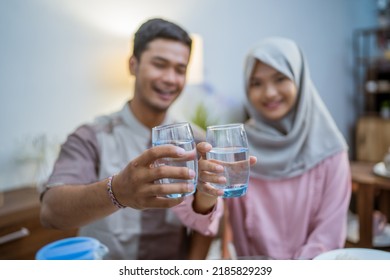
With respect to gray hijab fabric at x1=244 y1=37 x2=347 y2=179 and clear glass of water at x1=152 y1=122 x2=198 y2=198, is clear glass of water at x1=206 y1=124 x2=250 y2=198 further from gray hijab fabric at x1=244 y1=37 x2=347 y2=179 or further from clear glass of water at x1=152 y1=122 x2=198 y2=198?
gray hijab fabric at x1=244 y1=37 x2=347 y2=179

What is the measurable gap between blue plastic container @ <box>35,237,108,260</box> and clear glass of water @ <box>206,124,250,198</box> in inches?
8.8

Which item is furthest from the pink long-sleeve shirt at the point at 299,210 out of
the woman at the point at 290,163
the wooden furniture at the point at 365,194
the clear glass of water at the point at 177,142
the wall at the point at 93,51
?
the clear glass of water at the point at 177,142

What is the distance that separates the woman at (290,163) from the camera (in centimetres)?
60

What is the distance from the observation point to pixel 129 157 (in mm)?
539

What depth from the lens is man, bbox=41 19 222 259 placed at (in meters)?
0.45

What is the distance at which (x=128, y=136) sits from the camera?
1.77ft

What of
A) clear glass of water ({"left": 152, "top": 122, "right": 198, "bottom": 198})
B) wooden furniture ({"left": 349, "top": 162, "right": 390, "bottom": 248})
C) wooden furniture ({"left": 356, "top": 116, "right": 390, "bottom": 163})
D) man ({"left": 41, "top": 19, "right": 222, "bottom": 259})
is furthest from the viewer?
wooden furniture ({"left": 356, "top": 116, "right": 390, "bottom": 163})

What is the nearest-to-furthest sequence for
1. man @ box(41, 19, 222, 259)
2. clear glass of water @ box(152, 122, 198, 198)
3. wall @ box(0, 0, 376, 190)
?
clear glass of water @ box(152, 122, 198, 198)
man @ box(41, 19, 222, 259)
wall @ box(0, 0, 376, 190)

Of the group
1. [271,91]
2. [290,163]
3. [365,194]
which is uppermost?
[271,91]

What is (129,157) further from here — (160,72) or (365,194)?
(365,194)

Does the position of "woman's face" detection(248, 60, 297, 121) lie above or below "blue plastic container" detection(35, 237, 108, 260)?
above

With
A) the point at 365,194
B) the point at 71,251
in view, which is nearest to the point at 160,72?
the point at 71,251

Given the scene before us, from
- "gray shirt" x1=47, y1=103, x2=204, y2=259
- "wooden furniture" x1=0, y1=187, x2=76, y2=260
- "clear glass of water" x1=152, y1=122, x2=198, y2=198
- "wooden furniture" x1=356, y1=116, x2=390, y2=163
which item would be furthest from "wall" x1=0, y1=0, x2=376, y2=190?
"clear glass of water" x1=152, y1=122, x2=198, y2=198

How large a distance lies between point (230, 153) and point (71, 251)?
0.27 meters
